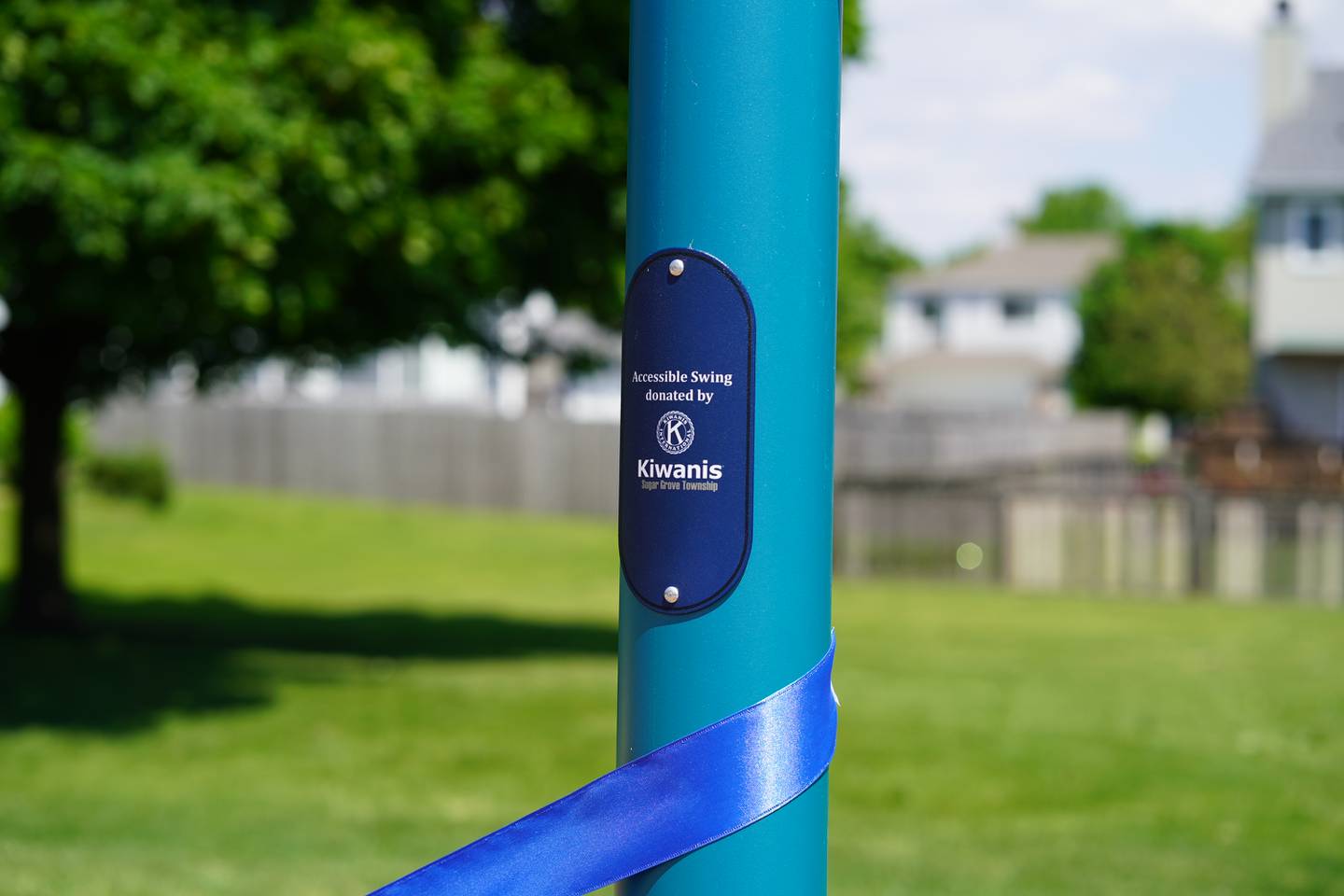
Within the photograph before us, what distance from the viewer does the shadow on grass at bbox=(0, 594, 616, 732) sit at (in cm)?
1225

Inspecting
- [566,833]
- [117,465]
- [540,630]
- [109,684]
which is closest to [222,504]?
[117,465]

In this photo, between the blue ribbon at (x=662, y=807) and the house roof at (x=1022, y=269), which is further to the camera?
the house roof at (x=1022, y=269)

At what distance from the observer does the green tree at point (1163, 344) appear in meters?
56.2

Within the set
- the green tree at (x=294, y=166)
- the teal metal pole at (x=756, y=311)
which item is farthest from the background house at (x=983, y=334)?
the teal metal pole at (x=756, y=311)

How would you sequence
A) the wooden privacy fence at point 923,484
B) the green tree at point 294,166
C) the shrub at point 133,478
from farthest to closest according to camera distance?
the shrub at point 133,478 → the wooden privacy fence at point 923,484 → the green tree at point 294,166

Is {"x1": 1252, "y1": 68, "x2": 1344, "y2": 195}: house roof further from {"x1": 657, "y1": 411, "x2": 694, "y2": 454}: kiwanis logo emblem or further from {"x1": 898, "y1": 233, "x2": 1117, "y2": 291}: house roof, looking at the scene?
{"x1": 898, "y1": 233, "x2": 1117, "y2": 291}: house roof

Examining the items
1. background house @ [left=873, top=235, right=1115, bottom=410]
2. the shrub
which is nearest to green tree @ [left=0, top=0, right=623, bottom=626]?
the shrub

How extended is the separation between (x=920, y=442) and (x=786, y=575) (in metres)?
32.4

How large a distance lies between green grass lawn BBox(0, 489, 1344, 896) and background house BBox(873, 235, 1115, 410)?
52.9 meters

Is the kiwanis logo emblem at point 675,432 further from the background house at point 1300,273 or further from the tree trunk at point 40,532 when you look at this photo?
the background house at point 1300,273

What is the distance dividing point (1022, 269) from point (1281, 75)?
41280mm

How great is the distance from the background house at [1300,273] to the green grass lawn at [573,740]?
1612 cm

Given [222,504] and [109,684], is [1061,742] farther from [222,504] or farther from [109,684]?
[222,504]

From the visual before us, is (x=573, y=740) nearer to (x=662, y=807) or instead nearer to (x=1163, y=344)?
(x=662, y=807)
